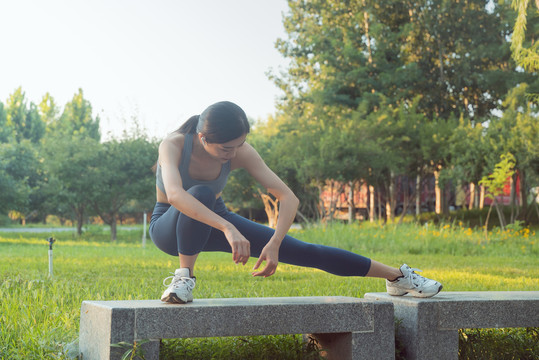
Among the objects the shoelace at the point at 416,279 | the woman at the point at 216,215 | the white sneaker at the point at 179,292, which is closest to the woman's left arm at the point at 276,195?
the woman at the point at 216,215

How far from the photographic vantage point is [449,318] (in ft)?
11.7

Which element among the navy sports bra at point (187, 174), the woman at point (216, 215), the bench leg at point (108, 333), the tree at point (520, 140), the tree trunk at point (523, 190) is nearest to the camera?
the bench leg at point (108, 333)

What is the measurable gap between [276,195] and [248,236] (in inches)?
12.8

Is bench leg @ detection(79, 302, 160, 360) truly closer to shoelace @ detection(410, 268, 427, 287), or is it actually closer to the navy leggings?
the navy leggings

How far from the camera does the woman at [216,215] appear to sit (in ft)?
10.9

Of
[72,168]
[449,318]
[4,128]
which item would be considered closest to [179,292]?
[449,318]

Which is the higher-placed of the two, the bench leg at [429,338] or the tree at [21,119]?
the tree at [21,119]

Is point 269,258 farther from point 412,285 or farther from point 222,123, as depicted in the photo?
point 412,285

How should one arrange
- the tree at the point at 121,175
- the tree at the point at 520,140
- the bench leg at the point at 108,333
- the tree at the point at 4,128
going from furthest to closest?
the tree at the point at 4,128 → the tree at the point at 121,175 → the tree at the point at 520,140 → the bench leg at the point at 108,333

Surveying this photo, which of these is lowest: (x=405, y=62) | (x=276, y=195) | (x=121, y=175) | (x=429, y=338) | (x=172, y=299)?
(x=429, y=338)

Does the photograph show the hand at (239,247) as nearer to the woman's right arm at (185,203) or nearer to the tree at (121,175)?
the woman's right arm at (185,203)

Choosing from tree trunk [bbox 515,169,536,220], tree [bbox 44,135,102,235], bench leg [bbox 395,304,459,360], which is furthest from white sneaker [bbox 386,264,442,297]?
tree [bbox 44,135,102,235]

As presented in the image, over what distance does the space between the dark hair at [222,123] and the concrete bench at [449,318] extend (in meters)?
1.41

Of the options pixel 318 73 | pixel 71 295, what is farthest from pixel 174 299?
pixel 318 73
